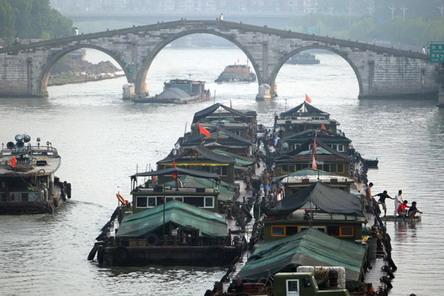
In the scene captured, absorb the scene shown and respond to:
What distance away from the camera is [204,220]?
52.7m

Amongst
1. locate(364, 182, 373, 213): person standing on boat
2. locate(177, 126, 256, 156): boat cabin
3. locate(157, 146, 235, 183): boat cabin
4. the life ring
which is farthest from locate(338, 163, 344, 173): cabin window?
the life ring

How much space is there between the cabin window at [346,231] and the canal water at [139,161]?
1945 millimetres

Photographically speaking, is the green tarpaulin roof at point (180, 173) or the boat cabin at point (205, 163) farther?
the boat cabin at point (205, 163)

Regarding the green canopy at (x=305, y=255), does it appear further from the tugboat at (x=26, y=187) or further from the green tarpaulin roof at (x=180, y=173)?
the tugboat at (x=26, y=187)

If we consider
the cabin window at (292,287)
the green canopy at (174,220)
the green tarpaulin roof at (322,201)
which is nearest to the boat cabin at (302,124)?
the green canopy at (174,220)

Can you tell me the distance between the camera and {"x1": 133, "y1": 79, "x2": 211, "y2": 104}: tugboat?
12144 centimetres

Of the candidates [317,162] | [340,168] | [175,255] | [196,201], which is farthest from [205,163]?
[175,255]

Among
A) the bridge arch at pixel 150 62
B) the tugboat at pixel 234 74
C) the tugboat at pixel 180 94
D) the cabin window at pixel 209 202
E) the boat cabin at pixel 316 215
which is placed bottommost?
the tugboat at pixel 234 74

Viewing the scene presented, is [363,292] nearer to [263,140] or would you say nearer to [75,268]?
[75,268]

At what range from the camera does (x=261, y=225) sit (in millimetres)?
51344

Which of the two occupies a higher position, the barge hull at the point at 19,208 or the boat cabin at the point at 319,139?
the boat cabin at the point at 319,139

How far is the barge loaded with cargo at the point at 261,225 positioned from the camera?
4322cm

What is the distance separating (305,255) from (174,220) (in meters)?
8.68

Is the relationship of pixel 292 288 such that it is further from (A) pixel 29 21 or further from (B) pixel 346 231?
(A) pixel 29 21
